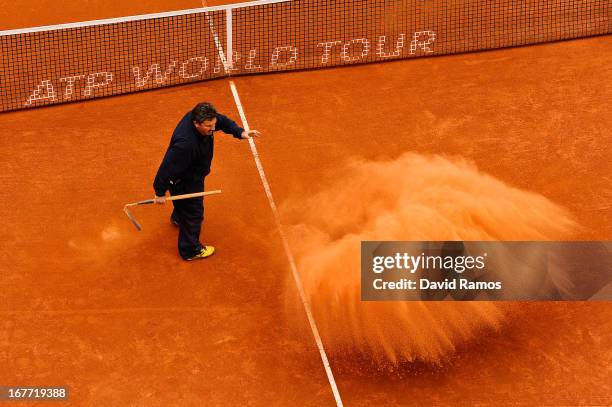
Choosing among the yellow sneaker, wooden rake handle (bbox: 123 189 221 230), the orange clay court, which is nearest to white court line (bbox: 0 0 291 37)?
the orange clay court

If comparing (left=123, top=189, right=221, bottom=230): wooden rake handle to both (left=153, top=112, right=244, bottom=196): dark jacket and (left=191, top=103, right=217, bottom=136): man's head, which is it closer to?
(left=153, top=112, right=244, bottom=196): dark jacket

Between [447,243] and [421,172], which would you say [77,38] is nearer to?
[421,172]

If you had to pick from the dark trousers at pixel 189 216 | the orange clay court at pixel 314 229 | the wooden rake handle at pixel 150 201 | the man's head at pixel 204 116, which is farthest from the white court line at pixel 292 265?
the man's head at pixel 204 116

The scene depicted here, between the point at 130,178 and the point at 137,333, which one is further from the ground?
the point at 130,178

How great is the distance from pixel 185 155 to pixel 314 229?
1.83m

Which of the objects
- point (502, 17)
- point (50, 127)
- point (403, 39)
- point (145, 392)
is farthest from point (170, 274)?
point (502, 17)

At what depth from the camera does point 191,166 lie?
35.0 ft

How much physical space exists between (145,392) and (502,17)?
7994 mm

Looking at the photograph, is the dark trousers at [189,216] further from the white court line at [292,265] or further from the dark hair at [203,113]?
the white court line at [292,265]

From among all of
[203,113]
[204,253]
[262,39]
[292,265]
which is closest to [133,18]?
[262,39]

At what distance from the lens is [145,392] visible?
9820 millimetres

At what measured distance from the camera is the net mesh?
1407 cm

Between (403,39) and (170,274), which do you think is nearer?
(170,274)

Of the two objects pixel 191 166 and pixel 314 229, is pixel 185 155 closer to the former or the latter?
pixel 191 166
